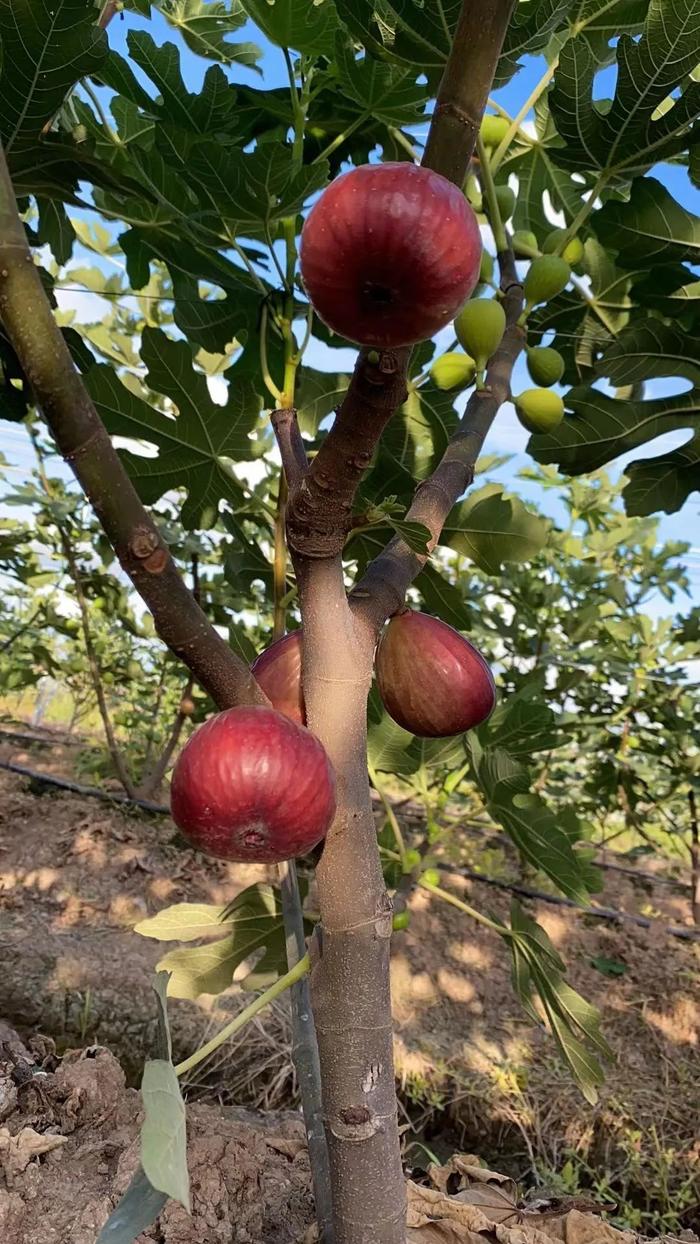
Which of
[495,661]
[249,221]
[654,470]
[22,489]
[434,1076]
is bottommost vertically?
[434,1076]

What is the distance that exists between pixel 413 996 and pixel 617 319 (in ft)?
5.64

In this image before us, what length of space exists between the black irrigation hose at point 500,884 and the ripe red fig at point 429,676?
5.67 feet

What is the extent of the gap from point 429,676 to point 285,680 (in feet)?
0.38

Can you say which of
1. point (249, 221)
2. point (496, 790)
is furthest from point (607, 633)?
point (249, 221)

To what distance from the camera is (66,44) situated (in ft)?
2.38

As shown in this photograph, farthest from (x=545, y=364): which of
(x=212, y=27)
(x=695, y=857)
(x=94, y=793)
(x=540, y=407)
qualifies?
(x=94, y=793)

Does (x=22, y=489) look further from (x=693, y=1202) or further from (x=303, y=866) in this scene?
(x=693, y=1202)

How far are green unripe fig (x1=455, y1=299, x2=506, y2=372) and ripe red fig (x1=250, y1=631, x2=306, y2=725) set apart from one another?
351 millimetres

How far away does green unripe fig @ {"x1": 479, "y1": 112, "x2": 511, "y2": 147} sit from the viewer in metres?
1.00

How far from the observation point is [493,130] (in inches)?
39.4

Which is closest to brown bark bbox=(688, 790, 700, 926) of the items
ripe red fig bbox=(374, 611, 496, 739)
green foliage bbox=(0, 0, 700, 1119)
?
green foliage bbox=(0, 0, 700, 1119)

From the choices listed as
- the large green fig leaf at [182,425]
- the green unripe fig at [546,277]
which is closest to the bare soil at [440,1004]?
the large green fig leaf at [182,425]

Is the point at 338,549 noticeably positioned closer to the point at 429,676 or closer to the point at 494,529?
the point at 429,676

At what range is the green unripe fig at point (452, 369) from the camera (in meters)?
0.87
